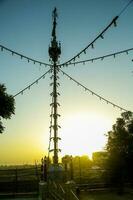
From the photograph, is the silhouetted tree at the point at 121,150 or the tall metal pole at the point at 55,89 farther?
the silhouetted tree at the point at 121,150

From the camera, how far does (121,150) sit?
2889 centimetres

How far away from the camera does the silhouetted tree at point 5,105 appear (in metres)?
18.2

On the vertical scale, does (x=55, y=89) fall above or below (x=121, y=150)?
above

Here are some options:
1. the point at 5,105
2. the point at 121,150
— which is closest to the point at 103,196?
the point at 121,150

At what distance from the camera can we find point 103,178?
29.7 metres

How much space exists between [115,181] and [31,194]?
10752mm

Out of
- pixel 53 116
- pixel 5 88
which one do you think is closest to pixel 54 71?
pixel 53 116

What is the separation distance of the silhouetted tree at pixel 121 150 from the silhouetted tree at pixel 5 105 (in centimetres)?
1345

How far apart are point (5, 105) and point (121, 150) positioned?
1477 centimetres

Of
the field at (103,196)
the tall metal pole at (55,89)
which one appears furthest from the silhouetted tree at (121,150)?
the tall metal pole at (55,89)

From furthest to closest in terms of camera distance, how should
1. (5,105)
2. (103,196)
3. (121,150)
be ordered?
(121,150) < (103,196) < (5,105)

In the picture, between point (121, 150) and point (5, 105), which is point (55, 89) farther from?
point (121, 150)

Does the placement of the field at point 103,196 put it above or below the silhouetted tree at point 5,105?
below

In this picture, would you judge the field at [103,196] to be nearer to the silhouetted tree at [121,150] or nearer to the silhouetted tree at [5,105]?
the silhouetted tree at [121,150]
